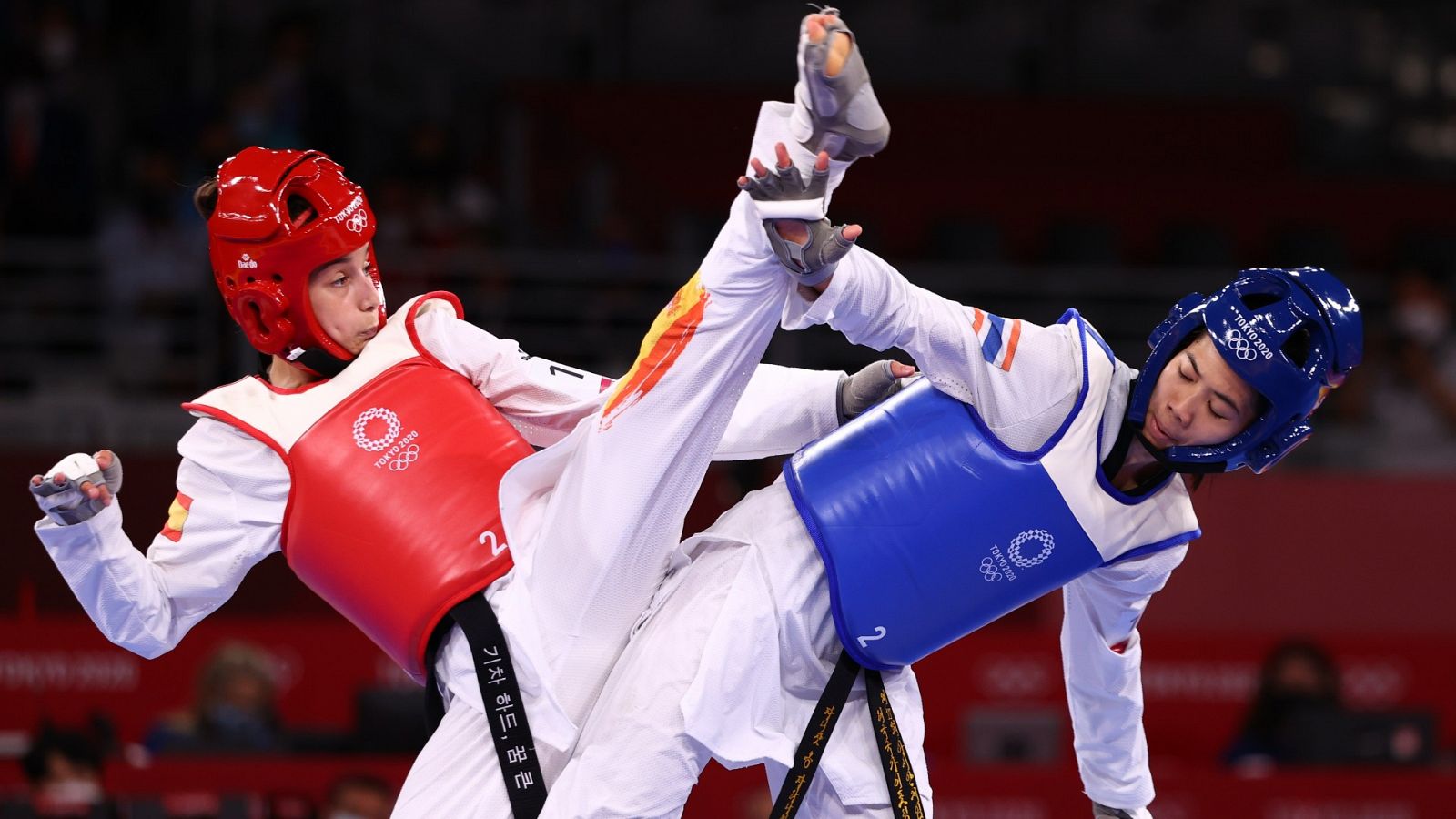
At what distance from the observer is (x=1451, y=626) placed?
951 cm

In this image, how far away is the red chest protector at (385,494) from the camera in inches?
150

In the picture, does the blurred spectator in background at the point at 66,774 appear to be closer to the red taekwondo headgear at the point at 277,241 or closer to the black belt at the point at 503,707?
the red taekwondo headgear at the point at 277,241

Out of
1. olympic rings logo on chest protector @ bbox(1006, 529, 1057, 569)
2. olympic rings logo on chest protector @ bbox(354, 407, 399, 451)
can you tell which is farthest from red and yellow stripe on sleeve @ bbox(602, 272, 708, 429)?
olympic rings logo on chest protector @ bbox(1006, 529, 1057, 569)

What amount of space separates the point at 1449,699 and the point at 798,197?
21.5ft

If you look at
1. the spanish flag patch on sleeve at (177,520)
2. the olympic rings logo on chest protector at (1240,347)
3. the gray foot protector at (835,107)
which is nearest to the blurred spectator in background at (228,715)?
the spanish flag patch on sleeve at (177,520)

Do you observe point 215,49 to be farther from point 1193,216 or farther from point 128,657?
point 1193,216

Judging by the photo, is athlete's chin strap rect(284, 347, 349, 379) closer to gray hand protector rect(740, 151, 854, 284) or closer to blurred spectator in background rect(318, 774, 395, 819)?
gray hand protector rect(740, 151, 854, 284)

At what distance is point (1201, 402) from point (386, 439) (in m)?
1.80

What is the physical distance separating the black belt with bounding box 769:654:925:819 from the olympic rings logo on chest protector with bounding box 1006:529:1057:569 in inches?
16.5

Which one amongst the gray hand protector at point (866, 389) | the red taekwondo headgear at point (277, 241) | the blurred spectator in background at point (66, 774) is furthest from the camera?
the blurred spectator in background at point (66, 774)

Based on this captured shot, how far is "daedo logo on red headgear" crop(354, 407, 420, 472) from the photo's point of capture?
12.7 feet

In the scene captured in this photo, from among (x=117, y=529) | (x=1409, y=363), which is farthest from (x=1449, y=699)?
(x=117, y=529)

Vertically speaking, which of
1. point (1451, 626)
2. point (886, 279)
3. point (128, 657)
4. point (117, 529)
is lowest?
point (1451, 626)

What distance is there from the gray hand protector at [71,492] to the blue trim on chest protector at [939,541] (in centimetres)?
156
